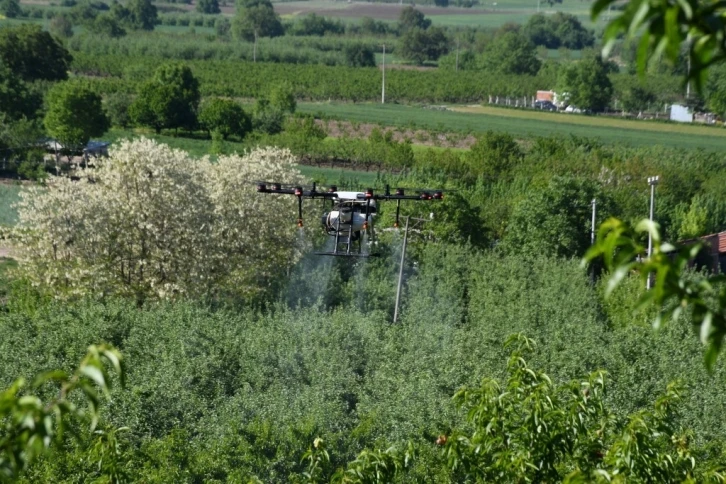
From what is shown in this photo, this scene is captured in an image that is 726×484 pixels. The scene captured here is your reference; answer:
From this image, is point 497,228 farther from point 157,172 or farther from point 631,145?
point 631,145

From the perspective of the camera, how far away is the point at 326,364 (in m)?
23.1

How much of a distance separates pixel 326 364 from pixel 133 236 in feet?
31.5

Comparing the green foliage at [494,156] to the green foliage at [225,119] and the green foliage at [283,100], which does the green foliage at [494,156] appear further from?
the green foliage at [283,100]

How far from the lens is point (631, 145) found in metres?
73.2

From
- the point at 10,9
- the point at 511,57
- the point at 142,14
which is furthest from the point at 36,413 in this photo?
the point at 142,14

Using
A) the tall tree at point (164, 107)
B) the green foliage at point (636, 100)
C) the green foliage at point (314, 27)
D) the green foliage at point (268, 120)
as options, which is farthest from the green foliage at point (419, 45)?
the tall tree at point (164, 107)

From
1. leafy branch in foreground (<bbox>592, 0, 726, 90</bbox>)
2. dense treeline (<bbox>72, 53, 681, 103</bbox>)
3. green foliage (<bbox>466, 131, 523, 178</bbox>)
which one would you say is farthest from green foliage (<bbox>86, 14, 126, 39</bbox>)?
leafy branch in foreground (<bbox>592, 0, 726, 90</bbox>)

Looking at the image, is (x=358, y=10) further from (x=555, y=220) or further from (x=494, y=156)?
(x=555, y=220)

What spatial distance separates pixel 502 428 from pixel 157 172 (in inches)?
937

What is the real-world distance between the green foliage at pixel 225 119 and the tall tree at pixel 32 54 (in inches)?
662

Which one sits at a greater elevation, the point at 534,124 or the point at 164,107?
the point at 164,107

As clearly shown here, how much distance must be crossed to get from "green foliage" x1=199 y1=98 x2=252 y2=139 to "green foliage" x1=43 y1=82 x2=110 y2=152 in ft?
31.6

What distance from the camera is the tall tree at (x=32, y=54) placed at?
81.0 m

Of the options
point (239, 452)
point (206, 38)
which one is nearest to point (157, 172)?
point (239, 452)
